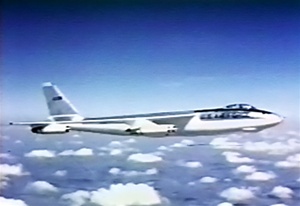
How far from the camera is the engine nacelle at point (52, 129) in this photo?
9.95ft

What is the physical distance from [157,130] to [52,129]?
1.35ft

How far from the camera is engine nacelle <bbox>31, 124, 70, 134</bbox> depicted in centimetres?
303

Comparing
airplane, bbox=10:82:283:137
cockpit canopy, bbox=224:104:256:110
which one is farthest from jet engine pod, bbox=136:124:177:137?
cockpit canopy, bbox=224:104:256:110

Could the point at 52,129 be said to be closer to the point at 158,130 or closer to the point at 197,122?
the point at 158,130

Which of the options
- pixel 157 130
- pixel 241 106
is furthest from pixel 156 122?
pixel 241 106

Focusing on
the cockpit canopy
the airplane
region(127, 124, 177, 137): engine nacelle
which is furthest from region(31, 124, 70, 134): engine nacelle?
Result: the cockpit canopy

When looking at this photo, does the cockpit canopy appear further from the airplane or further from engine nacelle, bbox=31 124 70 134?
engine nacelle, bbox=31 124 70 134

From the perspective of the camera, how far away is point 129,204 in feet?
9.91

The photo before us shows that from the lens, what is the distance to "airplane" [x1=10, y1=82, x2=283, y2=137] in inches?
118

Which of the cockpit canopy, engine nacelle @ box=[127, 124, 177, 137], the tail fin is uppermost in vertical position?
the tail fin

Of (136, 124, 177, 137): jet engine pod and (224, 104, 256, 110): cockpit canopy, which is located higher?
(224, 104, 256, 110): cockpit canopy

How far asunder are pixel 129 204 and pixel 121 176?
0.11m

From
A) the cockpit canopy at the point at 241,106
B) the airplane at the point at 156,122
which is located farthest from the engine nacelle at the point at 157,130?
the cockpit canopy at the point at 241,106

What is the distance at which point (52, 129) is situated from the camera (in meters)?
3.04
